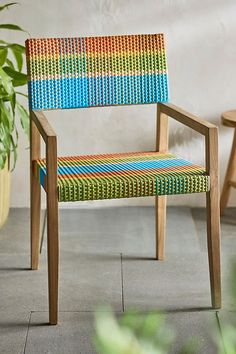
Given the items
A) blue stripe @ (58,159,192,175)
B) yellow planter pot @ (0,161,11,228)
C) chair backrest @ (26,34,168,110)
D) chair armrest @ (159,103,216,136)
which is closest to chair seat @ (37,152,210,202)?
blue stripe @ (58,159,192,175)

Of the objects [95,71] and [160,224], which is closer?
[95,71]

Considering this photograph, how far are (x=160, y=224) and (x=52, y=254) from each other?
2.04 ft

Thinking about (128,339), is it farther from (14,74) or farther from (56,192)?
(14,74)

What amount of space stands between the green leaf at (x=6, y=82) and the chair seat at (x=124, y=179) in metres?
0.37

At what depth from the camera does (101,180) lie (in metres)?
1.88

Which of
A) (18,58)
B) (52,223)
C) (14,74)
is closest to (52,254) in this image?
(52,223)

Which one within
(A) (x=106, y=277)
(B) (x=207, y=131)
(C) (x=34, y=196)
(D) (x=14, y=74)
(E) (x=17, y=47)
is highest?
(E) (x=17, y=47)

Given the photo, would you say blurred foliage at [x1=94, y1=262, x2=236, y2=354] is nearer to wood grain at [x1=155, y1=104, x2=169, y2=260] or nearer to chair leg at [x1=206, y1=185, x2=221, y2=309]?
chair leg at [x1=206, y1=185, x2=221, y2=309]

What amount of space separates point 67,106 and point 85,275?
617 millimetres

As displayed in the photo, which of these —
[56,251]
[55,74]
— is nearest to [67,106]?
[55,74]

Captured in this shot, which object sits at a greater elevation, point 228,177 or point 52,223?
point 52,223

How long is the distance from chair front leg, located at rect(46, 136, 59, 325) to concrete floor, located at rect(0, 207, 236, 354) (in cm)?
9

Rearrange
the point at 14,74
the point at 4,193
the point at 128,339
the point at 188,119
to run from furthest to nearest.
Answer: the point at 4,193
the point at 14,74
the point at 188,119
the point at 128,339

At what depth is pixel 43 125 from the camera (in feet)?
6.47
